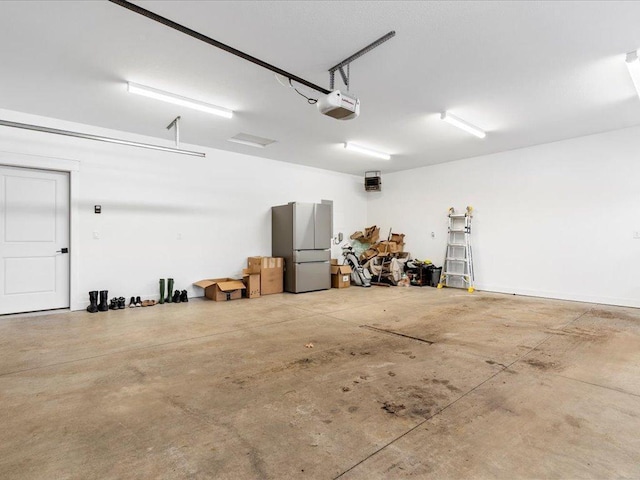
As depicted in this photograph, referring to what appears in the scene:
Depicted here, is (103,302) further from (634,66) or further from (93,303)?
(634,66)

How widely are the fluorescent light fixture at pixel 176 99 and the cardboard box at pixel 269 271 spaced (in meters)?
3.12

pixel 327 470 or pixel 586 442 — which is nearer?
pixel 327 470

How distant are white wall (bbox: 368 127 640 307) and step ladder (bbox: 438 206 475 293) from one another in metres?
0.20

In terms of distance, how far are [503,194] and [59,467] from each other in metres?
7.96

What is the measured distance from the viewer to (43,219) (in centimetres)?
508

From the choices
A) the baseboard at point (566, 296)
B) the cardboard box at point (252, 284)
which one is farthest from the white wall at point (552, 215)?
the cardboard box at point (252, 284)

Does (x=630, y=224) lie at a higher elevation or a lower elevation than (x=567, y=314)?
higher

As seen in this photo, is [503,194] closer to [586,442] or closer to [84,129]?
[586,442]

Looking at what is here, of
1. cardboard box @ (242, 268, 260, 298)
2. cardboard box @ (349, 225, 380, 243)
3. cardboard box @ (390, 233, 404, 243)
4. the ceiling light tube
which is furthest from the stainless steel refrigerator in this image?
cardboard box @ (390, 233, 404, 243)

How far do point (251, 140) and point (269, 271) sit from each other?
269cm

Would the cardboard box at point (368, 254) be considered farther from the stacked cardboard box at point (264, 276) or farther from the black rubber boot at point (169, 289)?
the black rubber boot at point (169, 289)

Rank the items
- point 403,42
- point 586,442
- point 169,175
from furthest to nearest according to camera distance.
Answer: point 169,175, point 403,42, point 586,442

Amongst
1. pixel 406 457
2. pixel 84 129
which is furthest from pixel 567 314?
pixel 84 129

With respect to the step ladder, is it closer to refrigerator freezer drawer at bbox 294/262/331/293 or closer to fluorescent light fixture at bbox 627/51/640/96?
refrigerator freezer drawer at bbox 294/262/331/293
